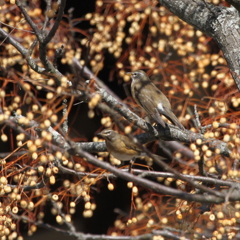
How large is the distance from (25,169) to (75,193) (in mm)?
476

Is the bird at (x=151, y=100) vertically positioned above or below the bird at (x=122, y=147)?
above

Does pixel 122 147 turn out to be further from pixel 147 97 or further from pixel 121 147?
pixel 147 97

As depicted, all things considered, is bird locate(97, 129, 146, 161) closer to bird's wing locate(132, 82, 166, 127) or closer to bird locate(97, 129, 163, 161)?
bird locate(97, 129, 163, 161)

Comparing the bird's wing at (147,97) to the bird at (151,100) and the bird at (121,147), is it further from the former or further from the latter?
the bird at (121,147)

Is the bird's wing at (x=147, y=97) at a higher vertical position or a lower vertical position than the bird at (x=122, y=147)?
higher

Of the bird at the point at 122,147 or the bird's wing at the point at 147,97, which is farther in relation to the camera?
the bird's wing at the point at 147,97

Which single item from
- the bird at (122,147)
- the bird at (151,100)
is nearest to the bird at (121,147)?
the bird at (122,147)

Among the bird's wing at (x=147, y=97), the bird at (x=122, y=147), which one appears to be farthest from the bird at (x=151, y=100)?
the bird at (x=122, y=147)

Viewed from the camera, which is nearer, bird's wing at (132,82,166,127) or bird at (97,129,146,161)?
bird at (97,129,146,161)

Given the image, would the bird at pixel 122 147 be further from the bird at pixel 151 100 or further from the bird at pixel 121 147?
the bird at pixel 151 100

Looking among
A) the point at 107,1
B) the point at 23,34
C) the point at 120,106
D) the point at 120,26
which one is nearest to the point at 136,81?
the point at 120,26

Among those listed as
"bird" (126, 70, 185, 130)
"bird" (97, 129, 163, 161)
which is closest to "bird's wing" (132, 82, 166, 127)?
"bird" (126, 70, 185, 130)

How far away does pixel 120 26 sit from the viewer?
16.2ft

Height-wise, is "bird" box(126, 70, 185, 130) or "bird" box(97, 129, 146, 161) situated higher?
"bird" box(126, 70, 185, 130)
